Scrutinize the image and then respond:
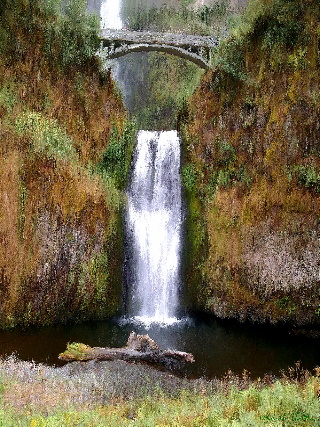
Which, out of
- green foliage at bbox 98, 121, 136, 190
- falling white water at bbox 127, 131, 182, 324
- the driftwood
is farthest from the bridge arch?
the driftwood

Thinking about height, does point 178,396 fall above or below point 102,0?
below

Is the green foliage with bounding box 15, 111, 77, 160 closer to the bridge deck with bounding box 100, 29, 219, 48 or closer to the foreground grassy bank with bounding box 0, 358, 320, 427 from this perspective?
the bridge deck with bounding box 100, 29, 219, 48

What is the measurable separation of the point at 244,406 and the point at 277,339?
8725 mm

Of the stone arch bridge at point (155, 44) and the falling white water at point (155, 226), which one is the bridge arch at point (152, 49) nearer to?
the stone arch bridge at point (155, 44)

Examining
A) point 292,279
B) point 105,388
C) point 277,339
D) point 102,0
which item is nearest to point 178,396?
point 105,388

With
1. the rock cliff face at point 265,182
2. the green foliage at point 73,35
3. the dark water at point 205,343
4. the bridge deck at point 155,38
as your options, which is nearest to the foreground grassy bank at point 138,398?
the dark water at point 205,343

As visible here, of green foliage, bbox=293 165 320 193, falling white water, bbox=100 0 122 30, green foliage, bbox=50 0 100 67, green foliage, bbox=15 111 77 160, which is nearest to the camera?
green foliage, bbox=15 111 77 160

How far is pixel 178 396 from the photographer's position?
10609 millimetres

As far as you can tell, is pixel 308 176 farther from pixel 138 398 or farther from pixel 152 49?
pixel 152 49

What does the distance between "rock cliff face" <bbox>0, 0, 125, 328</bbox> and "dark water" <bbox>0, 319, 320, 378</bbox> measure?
970 mm

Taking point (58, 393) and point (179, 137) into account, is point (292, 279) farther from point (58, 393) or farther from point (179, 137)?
point (58, 393)

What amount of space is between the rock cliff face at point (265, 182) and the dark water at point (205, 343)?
0.97 meters

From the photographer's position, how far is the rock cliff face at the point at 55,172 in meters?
15.5

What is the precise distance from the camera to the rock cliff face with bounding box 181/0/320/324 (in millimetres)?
16484
